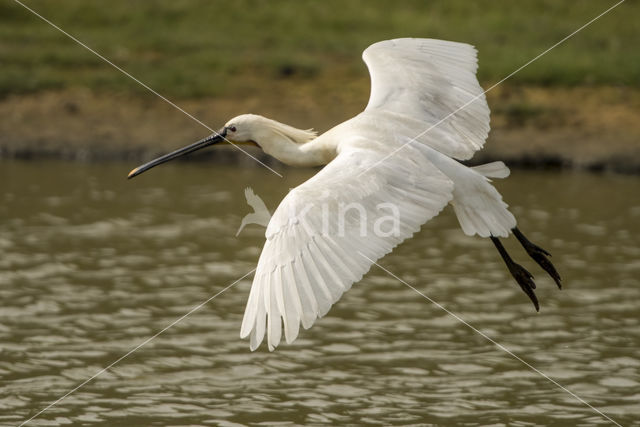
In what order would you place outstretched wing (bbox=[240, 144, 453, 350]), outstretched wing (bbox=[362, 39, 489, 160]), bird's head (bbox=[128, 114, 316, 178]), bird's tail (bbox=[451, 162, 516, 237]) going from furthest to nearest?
bird's head (bbox=[128, 114, 316, 178]) → outstretched wing (bbox=[362, 39, 489, 160]) → bird's tail (bbox=[451, 162, 516, 237]) → outstretched wing (bbox=[240, 144, 453, 350])

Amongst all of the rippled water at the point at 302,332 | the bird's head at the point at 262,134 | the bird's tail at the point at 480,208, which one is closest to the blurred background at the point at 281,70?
the rippled water at the point at 302,332

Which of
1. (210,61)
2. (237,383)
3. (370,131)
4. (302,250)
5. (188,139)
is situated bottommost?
(237,383)

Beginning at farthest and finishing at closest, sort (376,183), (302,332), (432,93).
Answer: (302,332), (432,93), (376,183)

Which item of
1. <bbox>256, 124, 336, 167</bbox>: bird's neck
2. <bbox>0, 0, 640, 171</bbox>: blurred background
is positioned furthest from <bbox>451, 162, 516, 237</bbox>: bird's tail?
<bbox>0, 0, 640, 171</bbox>: blurred background

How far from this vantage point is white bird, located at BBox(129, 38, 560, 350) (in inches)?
216

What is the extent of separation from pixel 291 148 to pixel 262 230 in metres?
4.41

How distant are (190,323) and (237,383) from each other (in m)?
1.36

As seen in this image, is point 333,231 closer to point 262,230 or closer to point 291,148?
point 291,148

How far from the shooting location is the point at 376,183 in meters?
6.18

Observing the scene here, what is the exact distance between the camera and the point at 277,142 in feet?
24.4

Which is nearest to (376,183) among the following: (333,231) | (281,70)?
(333,231)

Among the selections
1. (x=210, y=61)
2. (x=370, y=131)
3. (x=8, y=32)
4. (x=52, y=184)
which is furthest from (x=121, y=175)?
(x=370, y=131)

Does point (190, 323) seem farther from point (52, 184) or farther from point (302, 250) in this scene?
point (52, 184)

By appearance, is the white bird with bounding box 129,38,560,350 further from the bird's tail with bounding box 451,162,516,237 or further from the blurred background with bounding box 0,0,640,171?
the blurred background with bounding box 0,0,640,171
